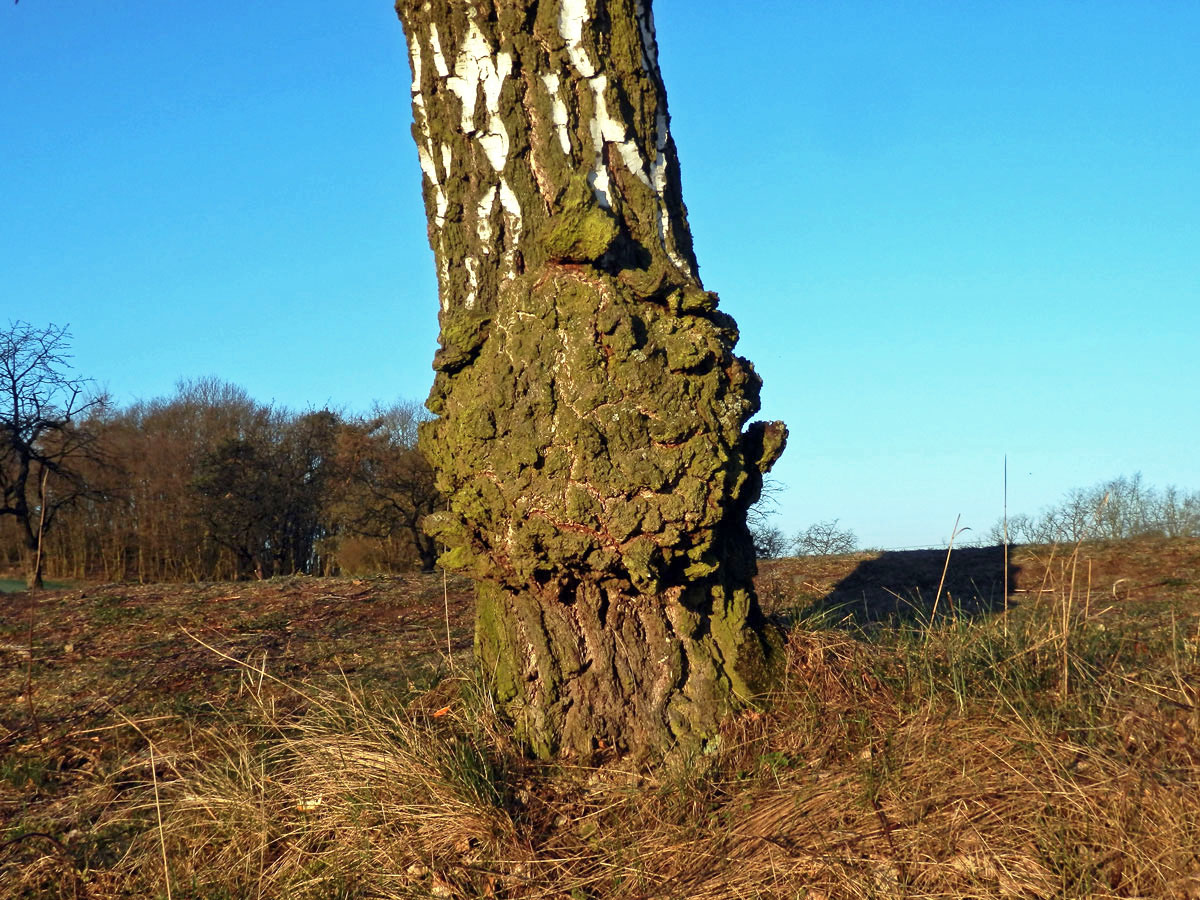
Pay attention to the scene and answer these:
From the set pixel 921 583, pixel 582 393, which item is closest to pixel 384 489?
pixel 921 583

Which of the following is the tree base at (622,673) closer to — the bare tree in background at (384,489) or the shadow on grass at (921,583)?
the shadow on grass at (921,583)

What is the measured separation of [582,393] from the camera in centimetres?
315

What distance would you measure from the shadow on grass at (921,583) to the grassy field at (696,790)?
2.03 meters

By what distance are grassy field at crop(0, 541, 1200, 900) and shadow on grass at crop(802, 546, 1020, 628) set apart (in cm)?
203

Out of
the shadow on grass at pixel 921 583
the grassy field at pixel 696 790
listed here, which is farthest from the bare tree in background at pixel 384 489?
the grassy field at pixel 696 790

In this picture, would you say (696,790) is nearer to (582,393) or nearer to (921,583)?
(582,393)

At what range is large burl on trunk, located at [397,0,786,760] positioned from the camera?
315cm

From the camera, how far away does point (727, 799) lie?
305 centimetres

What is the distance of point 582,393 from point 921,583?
16.1ft

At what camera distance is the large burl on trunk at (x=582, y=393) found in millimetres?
3146

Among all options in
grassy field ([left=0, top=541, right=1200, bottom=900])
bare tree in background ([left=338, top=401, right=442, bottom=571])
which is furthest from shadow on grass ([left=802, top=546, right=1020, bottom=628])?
bare tree in background ([left=338, top=401, right=442, bottom=571])

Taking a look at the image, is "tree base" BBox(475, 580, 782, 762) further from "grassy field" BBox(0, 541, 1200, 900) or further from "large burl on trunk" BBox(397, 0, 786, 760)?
"grassy field" BBox(0, 541, 1200, 900)

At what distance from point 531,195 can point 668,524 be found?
1.31 m

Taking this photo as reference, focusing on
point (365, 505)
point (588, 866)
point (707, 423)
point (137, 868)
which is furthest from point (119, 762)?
point (365, 505)
